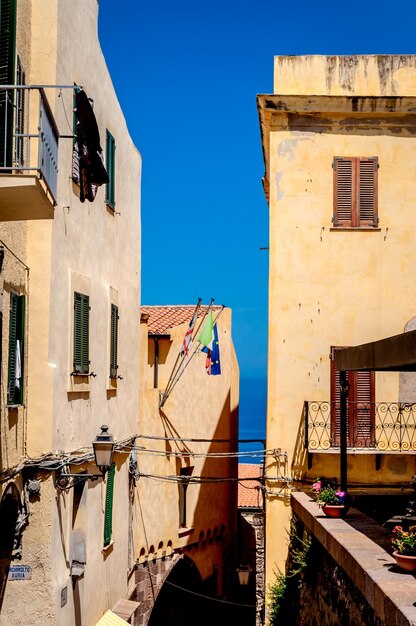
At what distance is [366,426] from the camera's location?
17.6 m

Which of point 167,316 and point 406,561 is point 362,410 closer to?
point 406,561

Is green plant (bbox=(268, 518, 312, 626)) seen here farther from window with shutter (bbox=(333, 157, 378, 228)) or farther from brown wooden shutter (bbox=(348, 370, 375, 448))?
window with shutter (bbox=(333, 157, 378, 228))

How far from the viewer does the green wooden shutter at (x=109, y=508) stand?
56.3 ft

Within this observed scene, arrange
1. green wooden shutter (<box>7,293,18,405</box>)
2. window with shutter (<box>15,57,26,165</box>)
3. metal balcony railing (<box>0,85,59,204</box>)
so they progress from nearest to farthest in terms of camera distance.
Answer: metal balcony railing (<box>0,85,59,204</box>) < window with shutter (<box>15,57,26,165</box>) < green wooden shutter (<box>7,293,18,405</box>)

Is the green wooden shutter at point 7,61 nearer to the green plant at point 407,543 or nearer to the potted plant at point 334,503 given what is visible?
the green plant at point 407,543

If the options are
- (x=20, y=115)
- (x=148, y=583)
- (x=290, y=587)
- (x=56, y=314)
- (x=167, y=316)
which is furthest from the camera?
(x=167, y=316)

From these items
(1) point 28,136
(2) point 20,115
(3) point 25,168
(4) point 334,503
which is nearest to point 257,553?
(4) point 334,503

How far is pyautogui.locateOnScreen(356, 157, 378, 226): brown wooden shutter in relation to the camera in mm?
17844

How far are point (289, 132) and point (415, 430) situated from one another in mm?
6244

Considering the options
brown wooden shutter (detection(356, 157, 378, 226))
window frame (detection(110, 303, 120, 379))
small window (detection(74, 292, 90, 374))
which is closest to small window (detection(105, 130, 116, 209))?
window frame (detection(110, 303, 120, 379))

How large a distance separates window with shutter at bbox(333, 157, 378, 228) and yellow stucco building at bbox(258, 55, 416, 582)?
0.06ft

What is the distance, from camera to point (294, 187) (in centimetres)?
1792

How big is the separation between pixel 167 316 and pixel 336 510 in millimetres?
14744

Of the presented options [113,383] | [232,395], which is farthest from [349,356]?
[232,395]
